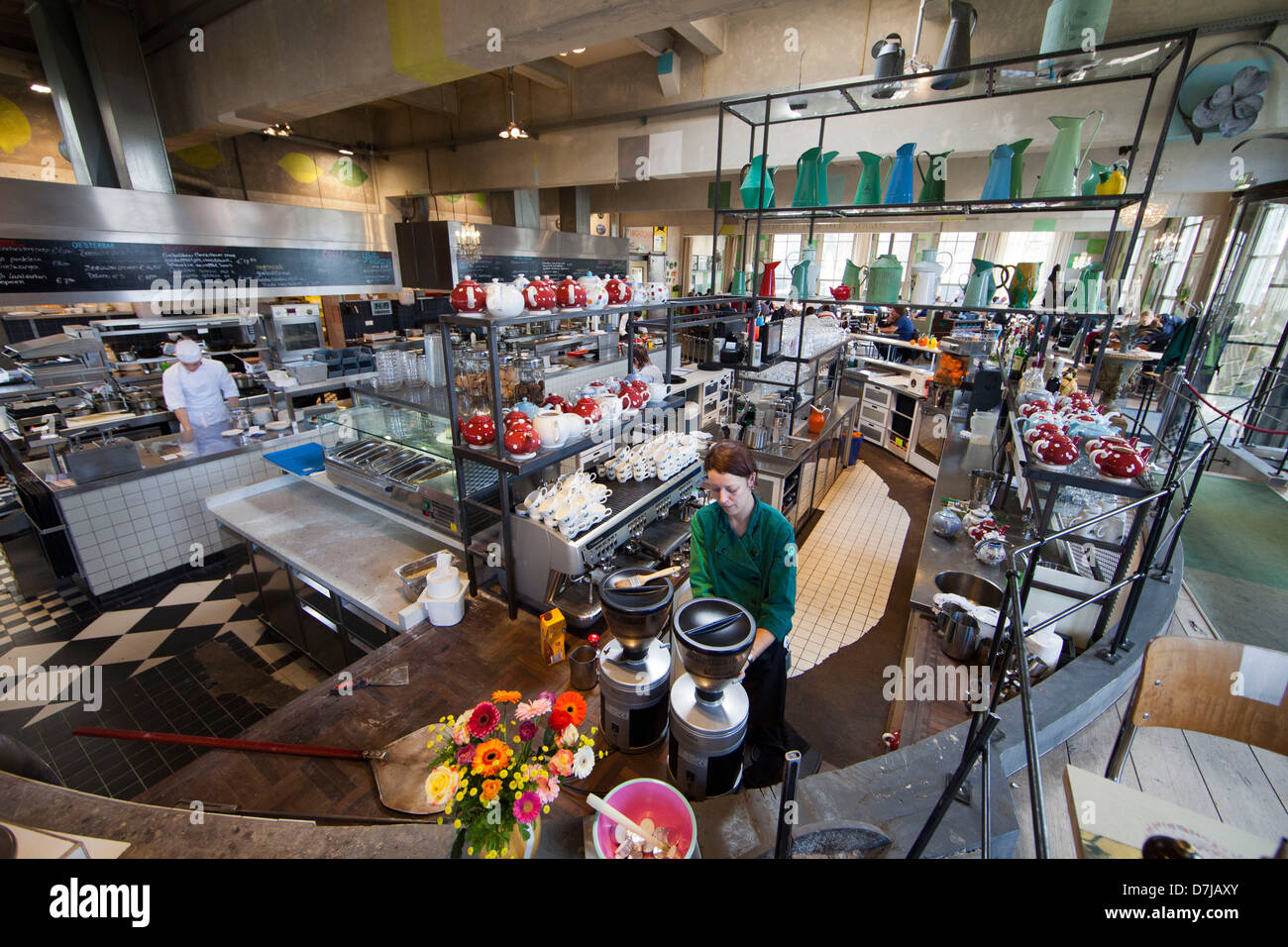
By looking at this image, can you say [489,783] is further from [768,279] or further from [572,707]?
[768,279]

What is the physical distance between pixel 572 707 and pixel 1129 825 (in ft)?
3.78

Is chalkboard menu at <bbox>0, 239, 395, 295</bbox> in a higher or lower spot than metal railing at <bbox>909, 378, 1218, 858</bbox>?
higher

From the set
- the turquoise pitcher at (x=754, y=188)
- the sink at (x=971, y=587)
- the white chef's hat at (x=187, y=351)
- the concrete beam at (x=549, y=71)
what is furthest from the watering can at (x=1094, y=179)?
the white chef's hat at (x=187, y=351)

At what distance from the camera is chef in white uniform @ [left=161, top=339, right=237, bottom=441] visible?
15.8 ft

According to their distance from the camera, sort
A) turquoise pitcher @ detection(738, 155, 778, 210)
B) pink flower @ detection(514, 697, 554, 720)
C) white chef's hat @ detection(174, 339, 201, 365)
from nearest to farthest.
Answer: pink flower @ detection(514, 697, 554, 720), turquoise pitcher @ detection(738, 155, 778, 210), white chef's hat @ detection(174, 339, 201, 365)

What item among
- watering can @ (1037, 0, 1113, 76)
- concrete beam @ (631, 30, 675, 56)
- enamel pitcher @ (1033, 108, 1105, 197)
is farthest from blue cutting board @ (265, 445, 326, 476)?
concrete beam @ (631, 30, 675, 56)

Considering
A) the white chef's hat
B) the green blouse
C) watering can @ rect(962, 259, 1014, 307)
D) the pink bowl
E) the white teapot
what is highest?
watering can @ rect(962, 259, 1014, 307)

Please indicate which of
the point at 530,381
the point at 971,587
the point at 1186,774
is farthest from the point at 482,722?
the point at 971,587

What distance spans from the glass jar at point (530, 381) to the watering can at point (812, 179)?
6.64 feet

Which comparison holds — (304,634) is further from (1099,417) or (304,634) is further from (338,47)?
(1099,417)

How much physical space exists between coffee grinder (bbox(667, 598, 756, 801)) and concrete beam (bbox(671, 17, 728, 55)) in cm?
570

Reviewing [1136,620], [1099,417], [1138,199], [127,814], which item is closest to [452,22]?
[1138,199]

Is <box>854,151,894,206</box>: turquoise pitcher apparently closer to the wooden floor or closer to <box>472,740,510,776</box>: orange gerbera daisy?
the wooden floor

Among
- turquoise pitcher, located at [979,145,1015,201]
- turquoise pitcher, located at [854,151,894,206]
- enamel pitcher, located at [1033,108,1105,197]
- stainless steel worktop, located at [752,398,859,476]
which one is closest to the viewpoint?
enamel pitcher, located at [1033,108,1105,197]
